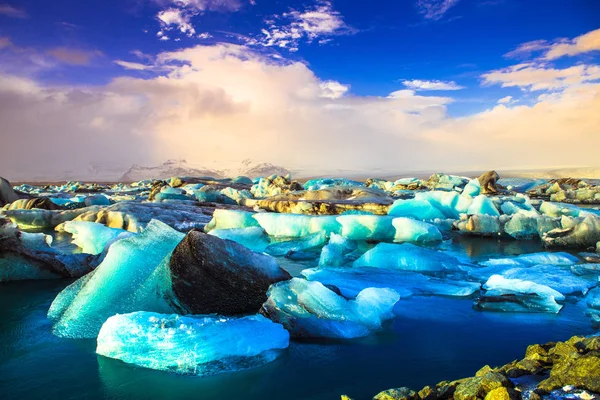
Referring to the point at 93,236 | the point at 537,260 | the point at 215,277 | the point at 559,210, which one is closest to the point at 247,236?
the point at 93,236

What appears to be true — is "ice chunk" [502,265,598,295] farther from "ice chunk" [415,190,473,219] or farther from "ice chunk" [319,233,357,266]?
"ice chunk" [415,190,473,219]

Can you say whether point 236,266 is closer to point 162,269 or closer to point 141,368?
point 162,269

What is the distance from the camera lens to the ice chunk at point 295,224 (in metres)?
8.05

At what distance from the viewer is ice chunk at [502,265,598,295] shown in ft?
13.6

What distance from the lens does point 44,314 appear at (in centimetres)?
351

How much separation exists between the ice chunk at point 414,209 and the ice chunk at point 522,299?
5603mm

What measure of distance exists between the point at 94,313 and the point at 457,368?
2.54 meters

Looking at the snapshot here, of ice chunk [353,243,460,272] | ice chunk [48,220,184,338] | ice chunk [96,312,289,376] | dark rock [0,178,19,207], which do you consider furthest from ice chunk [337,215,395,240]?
dark rock [0,178,19,207]

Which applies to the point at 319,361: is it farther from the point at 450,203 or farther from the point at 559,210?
the point at 559,210

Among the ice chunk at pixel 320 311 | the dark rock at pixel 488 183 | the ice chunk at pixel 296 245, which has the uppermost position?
the dark rock at pixel 488 183

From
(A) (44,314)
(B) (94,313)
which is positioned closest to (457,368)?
(B) (94,313)

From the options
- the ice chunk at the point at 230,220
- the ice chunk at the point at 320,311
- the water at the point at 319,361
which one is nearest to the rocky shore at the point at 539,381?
the water at the point at 319,361

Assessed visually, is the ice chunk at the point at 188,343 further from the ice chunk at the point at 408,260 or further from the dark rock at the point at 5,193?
the dark rock at the point at 5,193

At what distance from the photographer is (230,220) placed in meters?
8.51
